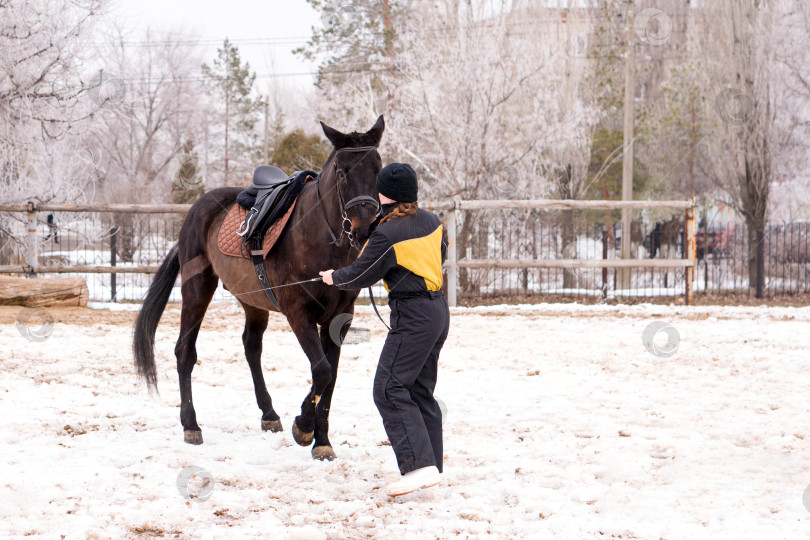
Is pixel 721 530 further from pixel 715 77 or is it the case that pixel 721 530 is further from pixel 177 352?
pixel 715 77

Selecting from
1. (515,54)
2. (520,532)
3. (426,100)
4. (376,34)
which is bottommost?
(520,532)

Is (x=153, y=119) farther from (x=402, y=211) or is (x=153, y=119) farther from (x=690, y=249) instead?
(x=402, y=211)

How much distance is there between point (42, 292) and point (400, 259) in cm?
937

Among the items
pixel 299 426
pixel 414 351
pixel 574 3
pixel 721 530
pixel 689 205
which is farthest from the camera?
pixel 574 3

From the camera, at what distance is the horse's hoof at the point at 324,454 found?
173 inches

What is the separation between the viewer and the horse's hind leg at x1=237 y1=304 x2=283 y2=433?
5.08m

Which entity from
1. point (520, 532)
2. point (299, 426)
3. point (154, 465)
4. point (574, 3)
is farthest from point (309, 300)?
point (574, 3)

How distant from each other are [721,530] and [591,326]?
6932 mm

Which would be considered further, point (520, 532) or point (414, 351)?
point (414, 351)

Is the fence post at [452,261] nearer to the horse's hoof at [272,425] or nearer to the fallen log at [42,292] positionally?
the fallen log at [42,292]

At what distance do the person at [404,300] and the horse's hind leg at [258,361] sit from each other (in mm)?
1589

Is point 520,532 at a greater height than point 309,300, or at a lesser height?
lesser

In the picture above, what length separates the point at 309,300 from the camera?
4301mm

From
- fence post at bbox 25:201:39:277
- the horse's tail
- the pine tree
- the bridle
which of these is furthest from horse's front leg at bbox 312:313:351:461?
the pine tree
